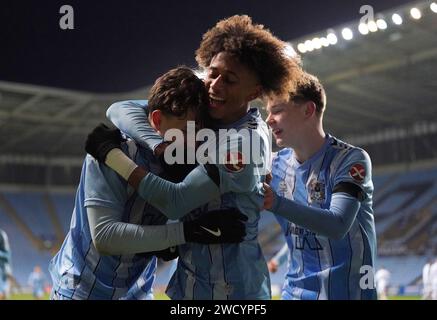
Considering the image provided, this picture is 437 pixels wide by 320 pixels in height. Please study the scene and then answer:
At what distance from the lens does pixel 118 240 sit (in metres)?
1.94

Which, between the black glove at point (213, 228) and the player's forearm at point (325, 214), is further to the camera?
the player's forearm at point (325, 214)

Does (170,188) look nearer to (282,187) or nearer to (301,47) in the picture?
(282,187)

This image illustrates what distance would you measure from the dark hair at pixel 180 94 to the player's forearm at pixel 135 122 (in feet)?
0.31

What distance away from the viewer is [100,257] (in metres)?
2.11

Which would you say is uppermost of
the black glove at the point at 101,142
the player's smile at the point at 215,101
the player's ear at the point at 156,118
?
the player's smile at the point at 215,101

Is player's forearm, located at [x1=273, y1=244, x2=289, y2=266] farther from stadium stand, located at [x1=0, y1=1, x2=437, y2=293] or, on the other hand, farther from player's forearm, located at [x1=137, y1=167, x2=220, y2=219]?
stadium stand, located at [x1=0, y1=1, x2=437, y2=293]

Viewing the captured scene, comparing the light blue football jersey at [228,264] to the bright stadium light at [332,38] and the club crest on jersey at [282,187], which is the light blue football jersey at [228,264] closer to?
the club crest on jersey at [282,187]

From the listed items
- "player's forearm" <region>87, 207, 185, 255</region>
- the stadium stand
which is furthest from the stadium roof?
"player's forearm" <region>87, 207, 185, 255</region>

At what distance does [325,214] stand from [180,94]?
0.88m

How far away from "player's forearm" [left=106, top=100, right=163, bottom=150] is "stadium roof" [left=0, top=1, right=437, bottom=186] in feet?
36.4

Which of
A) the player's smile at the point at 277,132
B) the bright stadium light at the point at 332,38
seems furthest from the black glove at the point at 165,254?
the bright stadium light at the point at 332,38

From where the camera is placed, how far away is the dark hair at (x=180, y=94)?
6.84ft
